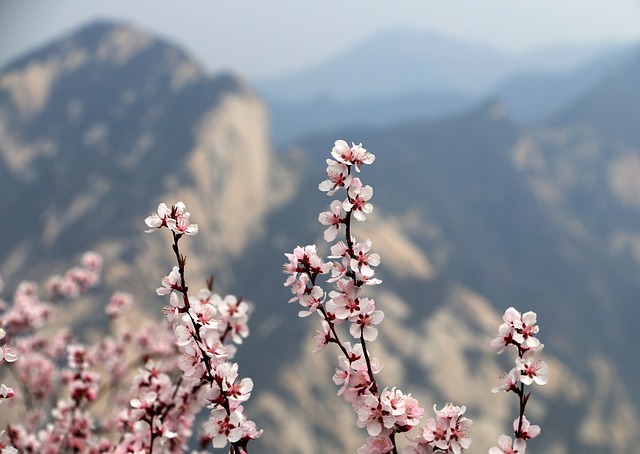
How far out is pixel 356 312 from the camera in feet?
11.3

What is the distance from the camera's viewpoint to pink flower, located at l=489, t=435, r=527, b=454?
3.38 meters

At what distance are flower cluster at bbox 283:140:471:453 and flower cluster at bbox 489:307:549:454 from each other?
0.34 m

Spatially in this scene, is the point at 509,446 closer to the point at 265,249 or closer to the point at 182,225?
the point at 182,225

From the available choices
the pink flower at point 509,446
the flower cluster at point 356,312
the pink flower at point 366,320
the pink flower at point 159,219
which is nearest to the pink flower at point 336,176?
the flower cluster at point 356,312

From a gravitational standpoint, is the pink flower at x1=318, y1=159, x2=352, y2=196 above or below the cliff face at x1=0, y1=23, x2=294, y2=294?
below

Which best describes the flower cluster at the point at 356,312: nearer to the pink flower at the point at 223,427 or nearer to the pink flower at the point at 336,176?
the pink flower at the point at 336,176

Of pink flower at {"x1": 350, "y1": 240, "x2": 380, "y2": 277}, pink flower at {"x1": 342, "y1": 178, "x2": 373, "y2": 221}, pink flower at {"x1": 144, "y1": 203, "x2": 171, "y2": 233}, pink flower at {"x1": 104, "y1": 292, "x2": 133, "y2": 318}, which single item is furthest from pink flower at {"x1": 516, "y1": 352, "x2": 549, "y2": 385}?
pink flower at {"x1": 104, "y1": 292, "x2": 133, "y2": 318}

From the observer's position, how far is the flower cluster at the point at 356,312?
334 centimetres

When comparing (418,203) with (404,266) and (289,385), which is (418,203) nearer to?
(404,266)

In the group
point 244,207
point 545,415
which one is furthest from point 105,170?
point 545,415

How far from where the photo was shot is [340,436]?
69.1 m

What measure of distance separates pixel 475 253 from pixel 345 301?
640 ft

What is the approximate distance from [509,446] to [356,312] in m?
1.23

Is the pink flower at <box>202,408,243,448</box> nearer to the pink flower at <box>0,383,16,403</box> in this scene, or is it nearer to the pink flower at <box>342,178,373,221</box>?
the pink flower at <box>0,383,16,403</box>
